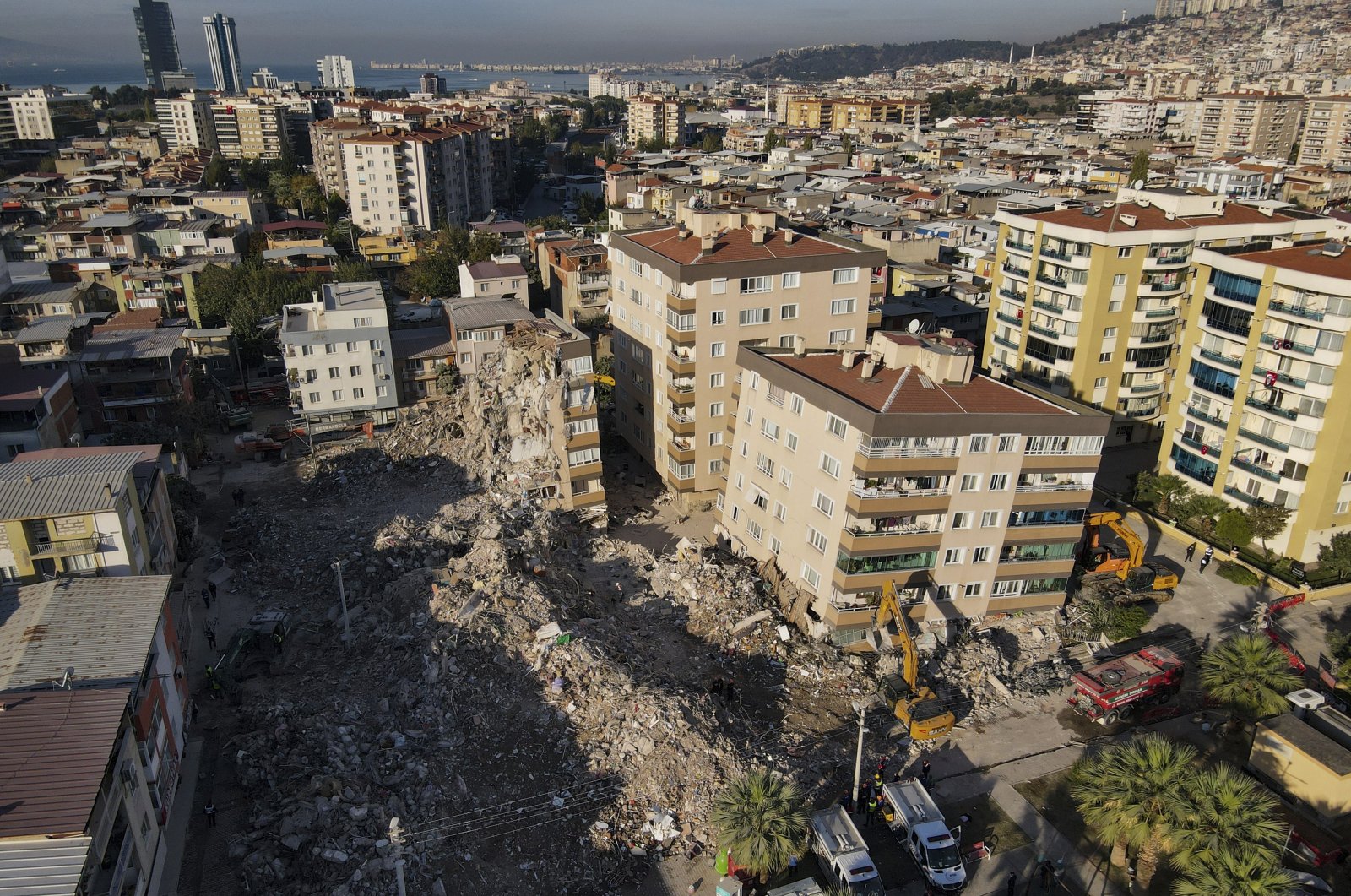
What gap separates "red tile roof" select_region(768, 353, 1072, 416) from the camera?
1244 inches

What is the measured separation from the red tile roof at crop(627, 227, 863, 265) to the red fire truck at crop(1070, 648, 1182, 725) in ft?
78.2

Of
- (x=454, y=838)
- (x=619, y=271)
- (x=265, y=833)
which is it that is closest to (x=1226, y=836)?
(x=454, y=838)

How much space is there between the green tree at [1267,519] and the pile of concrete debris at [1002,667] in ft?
40.1

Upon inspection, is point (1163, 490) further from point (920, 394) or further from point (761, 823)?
point (761, 823)

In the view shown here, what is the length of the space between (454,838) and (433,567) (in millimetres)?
15003

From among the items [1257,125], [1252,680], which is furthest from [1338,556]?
[1257,125]

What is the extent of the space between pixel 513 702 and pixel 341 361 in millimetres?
32587

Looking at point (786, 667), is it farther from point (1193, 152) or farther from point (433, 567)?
point (1193, 152)

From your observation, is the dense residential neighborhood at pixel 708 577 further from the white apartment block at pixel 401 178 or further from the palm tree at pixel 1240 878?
the white apartment block at pixel 401 178

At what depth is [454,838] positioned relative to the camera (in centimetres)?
2370

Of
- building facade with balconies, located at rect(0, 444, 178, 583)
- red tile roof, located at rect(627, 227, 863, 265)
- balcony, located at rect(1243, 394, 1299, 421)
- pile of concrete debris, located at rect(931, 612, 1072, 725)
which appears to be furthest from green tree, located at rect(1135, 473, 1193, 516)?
building facade with balconies, located at rect(0, 444, 178, 583)

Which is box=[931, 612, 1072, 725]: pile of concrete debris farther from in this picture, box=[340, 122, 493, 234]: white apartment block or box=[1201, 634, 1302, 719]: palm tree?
box=[340, 122, 493, 234]: white apartment block

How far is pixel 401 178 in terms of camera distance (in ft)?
345

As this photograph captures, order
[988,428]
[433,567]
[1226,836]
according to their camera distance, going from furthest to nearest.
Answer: [433,567]
[988,428]
[1226,836]
